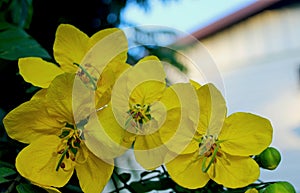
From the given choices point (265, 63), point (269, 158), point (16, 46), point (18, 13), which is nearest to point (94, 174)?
point (269, 158)

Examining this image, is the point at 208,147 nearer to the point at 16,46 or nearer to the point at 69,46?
the point at 69,46

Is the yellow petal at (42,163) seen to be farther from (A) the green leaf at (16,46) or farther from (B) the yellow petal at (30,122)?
(A) the green leaf at (16,46)

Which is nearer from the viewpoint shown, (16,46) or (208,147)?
(208,147)

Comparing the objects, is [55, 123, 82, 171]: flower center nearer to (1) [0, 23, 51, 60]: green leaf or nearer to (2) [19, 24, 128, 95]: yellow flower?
(2) [19, 24, 128, 95]: yellow flower

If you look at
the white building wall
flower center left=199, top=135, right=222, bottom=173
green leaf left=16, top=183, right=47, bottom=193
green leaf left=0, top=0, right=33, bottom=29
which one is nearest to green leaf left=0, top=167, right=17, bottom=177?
green leaf left=16, top=183, right=47, bottom=193

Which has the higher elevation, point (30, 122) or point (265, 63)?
point (30, 122)

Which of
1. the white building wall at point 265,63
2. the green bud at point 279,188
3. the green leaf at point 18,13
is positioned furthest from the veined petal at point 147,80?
the white building wall at point 265,63
